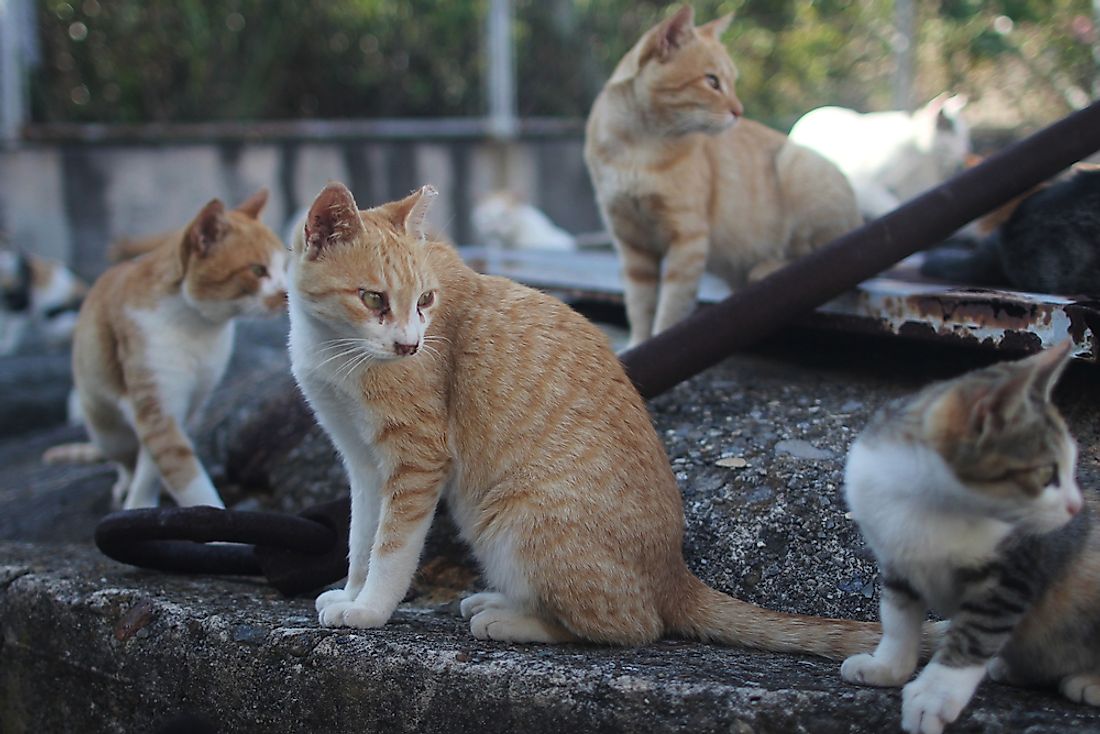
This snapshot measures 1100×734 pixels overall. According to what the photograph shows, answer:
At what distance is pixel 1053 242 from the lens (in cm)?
327

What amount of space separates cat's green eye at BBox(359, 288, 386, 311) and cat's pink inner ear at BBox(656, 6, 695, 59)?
195cm

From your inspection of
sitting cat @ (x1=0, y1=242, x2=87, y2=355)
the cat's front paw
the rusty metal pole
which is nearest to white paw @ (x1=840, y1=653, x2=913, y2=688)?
the cat's front paw

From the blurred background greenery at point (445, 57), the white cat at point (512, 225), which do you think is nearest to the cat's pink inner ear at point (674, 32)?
the blurred background greenery at point (445, 57)

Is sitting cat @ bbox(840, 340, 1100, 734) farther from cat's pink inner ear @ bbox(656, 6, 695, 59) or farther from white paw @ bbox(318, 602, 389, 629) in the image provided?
cat's pink inner ear @ bbox(656, 6, 695, 59)

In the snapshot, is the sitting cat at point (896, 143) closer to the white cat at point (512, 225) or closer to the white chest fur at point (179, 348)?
the white cat at point (512, 225)

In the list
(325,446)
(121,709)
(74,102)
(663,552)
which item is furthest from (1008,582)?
(74,102)

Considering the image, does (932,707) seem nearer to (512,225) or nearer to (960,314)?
(960,314)

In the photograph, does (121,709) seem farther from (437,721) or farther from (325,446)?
(325,446)

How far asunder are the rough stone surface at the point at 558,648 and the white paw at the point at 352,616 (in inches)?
1.6

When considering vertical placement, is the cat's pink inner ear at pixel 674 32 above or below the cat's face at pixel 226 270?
above

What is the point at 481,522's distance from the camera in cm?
251

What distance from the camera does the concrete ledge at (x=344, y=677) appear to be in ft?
→ 6.38

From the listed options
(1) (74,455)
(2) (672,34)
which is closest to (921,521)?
(2) (672,34)

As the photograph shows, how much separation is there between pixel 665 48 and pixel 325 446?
188 cm
